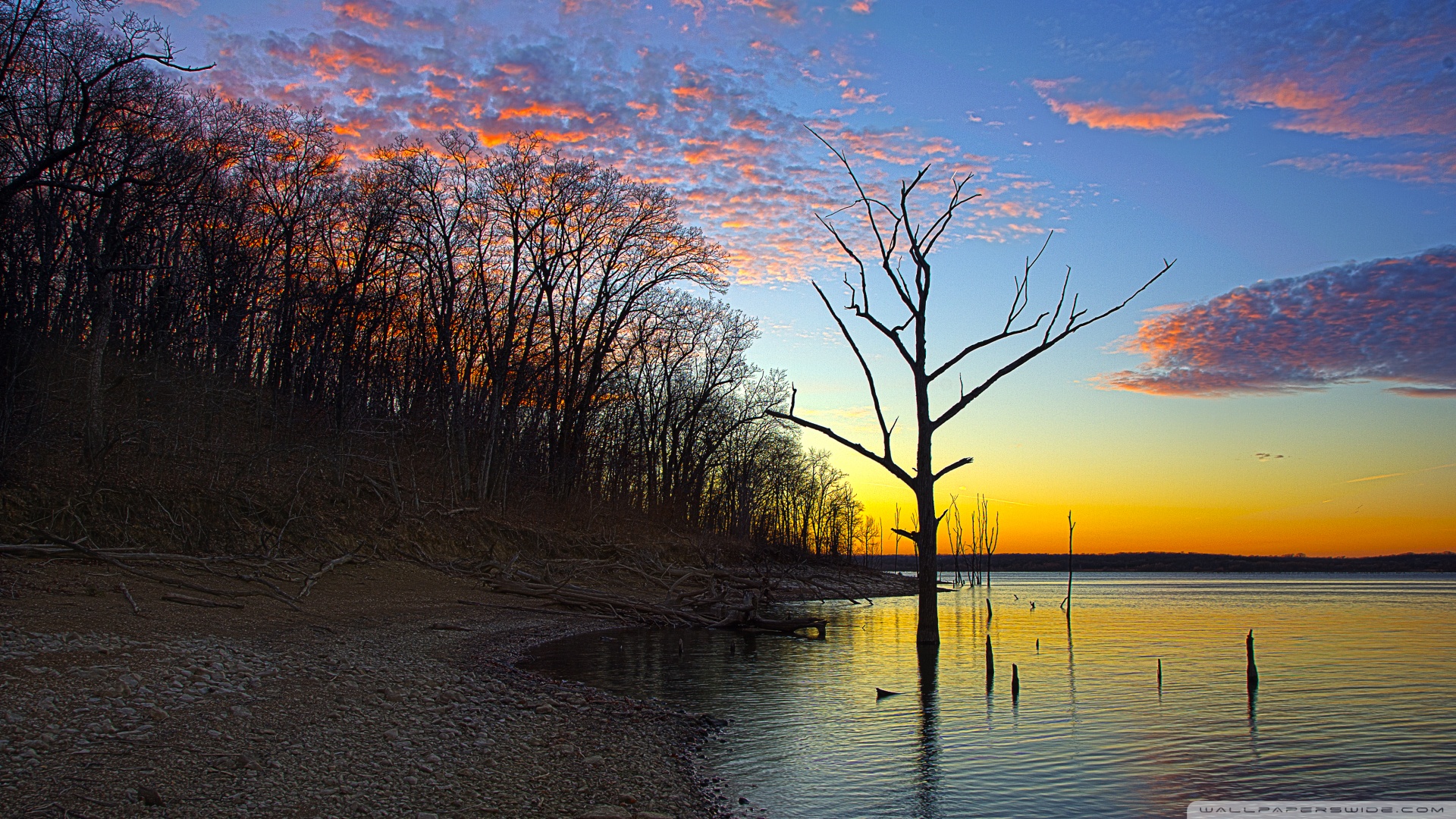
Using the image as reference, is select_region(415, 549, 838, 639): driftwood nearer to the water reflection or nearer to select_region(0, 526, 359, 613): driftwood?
the water reflection

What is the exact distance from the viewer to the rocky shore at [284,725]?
7203mm

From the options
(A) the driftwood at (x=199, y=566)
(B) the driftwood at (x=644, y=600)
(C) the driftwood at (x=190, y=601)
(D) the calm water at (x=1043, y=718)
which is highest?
(A) the driftwood at (x=199, y=566)

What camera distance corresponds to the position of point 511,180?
3734cm

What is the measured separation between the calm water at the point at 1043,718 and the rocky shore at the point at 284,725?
160 centimetres

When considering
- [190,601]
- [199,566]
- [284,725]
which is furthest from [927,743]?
[199,566]

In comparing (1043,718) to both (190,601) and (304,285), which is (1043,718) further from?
(304,285)

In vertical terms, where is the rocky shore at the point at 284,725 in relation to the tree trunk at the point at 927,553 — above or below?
below

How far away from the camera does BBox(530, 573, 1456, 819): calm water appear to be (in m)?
10.3

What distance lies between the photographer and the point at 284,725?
9391 millimetres

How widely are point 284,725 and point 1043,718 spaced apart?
12.3 meters

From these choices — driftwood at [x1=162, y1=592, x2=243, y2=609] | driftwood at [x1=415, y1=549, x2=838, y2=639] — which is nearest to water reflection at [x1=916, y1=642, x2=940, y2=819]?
driftwood at [x1=415, y1=549, x2=838, y2=639]

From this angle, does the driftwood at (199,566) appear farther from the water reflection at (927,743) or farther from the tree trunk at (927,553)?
the tree trunk at (927,553)

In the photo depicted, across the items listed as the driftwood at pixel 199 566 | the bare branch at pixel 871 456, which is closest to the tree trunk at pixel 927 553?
the bare branch at pixel 871 456

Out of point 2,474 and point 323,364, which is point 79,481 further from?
point 323,364
